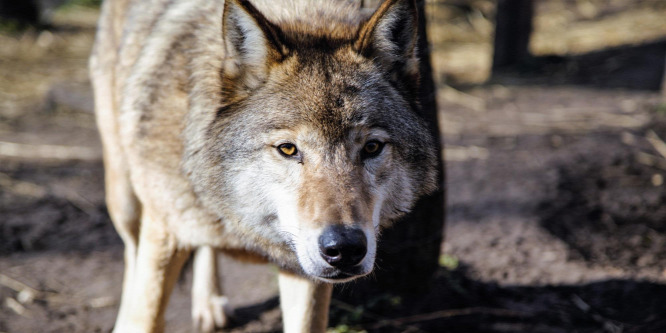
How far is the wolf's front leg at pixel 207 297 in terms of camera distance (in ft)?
12.2

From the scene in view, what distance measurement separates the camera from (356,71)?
104 inches

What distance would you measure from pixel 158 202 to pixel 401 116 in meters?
1.27

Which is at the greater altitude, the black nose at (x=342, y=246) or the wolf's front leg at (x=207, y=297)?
the black nose at (x=342, y=246)

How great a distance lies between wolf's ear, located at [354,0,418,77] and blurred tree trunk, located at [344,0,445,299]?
2.65ft

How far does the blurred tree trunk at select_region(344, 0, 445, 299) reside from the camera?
365cm

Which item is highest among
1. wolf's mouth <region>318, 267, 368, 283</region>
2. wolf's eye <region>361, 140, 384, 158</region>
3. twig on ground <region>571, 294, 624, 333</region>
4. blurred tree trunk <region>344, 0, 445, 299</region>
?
wolf's eye <region>361, 140, 384, 158</region>

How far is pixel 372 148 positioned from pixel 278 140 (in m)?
0.41

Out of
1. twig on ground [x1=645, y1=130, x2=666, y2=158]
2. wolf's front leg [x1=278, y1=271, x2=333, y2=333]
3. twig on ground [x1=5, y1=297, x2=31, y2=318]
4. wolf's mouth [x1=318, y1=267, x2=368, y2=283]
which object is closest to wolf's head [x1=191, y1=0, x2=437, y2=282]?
wolf's mouth [x1=318, y1=267, x2=368, y2=283]

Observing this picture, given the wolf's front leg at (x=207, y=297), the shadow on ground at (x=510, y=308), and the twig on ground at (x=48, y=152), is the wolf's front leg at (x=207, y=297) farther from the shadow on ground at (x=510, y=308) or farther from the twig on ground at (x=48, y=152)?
the twig on ground at (x=48, y=152)

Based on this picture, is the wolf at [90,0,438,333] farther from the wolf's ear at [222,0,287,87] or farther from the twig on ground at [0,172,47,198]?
the twig on ground at [0,172,47,198]

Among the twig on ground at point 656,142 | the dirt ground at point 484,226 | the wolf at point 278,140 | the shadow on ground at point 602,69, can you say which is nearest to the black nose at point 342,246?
the wolf at point 278,140

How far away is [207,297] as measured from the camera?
3799mm

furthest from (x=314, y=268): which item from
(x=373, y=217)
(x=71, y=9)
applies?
(x=71, y=9)

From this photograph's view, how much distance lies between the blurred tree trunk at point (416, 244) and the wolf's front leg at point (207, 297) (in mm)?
834
